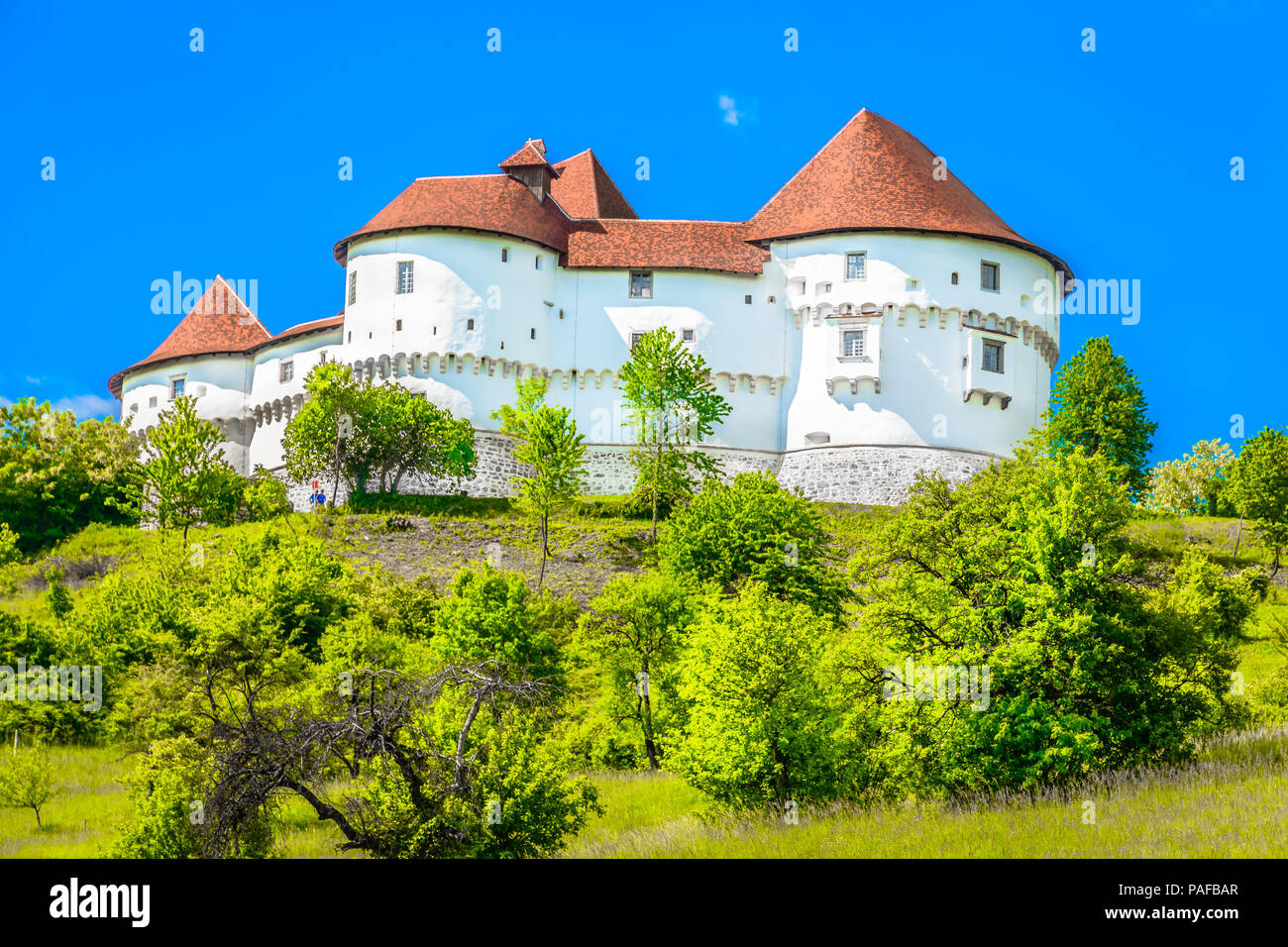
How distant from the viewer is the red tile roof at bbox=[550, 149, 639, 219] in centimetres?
7919

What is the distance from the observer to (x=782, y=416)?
69438mm

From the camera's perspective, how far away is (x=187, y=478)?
6106 cm

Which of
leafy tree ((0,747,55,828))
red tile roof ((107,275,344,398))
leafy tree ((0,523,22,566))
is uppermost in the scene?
red tile roof ((107,275,344,398))

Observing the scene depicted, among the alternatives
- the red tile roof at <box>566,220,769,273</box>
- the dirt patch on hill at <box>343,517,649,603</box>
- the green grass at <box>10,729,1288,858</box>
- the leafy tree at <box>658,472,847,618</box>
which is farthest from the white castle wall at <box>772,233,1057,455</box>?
the green grass at <box>10,729,1288,858</box>

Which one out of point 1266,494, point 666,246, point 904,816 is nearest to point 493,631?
point 904,816

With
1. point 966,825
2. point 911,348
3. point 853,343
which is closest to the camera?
point 966,825

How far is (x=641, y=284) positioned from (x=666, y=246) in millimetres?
2592

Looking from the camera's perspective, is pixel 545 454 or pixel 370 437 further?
pixel 370 437

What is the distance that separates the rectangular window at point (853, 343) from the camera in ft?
223

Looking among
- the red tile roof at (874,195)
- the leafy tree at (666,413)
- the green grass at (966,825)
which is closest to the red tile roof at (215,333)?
the leafy tree at (666,413)

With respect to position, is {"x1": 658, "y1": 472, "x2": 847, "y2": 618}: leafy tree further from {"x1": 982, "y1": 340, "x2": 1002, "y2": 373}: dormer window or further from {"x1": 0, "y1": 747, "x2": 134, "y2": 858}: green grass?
Result: {"x1": 982, "y1": 340, "x2": 1002, "y2": 373}: dormer window

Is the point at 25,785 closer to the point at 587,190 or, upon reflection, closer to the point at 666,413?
the point at 666,413

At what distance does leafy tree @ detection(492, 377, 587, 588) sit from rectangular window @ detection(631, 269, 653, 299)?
843cm

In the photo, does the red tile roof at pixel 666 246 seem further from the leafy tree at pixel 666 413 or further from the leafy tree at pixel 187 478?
the leafy tree at pixel 187 478
